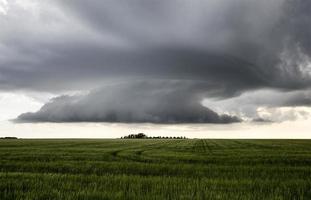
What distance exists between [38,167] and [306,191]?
52.2 ft

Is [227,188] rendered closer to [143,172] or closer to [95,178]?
[95,178]

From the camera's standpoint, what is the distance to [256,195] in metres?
11.3

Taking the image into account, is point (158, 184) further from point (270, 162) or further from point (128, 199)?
point (270, 162)

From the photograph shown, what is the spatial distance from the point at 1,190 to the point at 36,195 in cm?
221

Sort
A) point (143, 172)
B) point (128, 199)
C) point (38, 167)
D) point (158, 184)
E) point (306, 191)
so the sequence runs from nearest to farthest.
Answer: point (128, 199), point (306, 191), point (158, 184), point (143, 172), point (38, 167)

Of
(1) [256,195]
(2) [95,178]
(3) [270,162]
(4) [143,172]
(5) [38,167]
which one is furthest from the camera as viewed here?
(3) [270,162]

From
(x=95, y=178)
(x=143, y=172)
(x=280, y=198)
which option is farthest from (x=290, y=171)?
(x=95, y=178)

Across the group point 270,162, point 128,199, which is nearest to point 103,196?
point 128,199

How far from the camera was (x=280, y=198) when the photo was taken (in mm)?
10617

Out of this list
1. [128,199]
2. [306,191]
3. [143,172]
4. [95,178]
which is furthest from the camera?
Result: [143,172]

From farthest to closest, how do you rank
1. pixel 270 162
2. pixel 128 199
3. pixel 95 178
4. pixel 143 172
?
1. pixel 270 162
2. pixel 143 172
3. pixel 95 178
4. pixel 128 199

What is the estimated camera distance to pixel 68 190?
11578mm

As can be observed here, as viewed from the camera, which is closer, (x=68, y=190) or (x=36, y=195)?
(x=36, y=195)

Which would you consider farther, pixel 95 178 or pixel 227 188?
pixel 95 178
